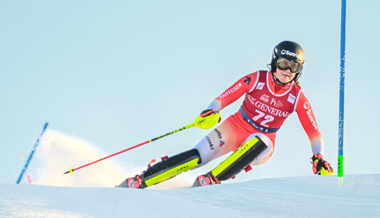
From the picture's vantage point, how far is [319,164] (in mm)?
5258

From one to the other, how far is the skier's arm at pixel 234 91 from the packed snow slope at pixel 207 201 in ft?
7.31

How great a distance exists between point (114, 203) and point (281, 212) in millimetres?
1008

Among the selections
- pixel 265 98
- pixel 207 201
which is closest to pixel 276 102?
pixel 265 98

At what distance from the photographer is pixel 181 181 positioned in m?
6.18

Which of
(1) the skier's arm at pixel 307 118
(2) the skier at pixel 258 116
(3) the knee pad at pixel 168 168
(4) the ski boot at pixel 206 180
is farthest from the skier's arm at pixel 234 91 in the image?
(4) the ski boot at pixel 206 180

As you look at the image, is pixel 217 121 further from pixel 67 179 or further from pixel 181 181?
pixel 67 179

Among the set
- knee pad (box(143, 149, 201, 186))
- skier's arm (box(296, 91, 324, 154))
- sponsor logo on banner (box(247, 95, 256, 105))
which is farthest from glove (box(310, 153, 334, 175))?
knee pad (box(143, 149, 201, 186))

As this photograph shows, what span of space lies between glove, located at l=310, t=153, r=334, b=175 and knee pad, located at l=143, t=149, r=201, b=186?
1.41 m

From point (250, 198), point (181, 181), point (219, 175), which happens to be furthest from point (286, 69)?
point (250, 198)

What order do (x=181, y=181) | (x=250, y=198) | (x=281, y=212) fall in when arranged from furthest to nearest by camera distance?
(x=181, y=181)
(x=250, y=198)
(x=281, y=212)

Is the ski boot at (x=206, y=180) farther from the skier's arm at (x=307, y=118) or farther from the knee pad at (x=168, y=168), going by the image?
the skier's arm at (x=307, y=118)

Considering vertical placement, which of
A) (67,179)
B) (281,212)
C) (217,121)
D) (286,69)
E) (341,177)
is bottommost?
(281,212)

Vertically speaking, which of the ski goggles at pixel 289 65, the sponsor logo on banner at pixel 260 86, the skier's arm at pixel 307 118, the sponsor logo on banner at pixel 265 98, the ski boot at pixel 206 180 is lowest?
the ski boot at pixel 206 180

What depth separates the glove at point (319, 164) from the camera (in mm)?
5165
